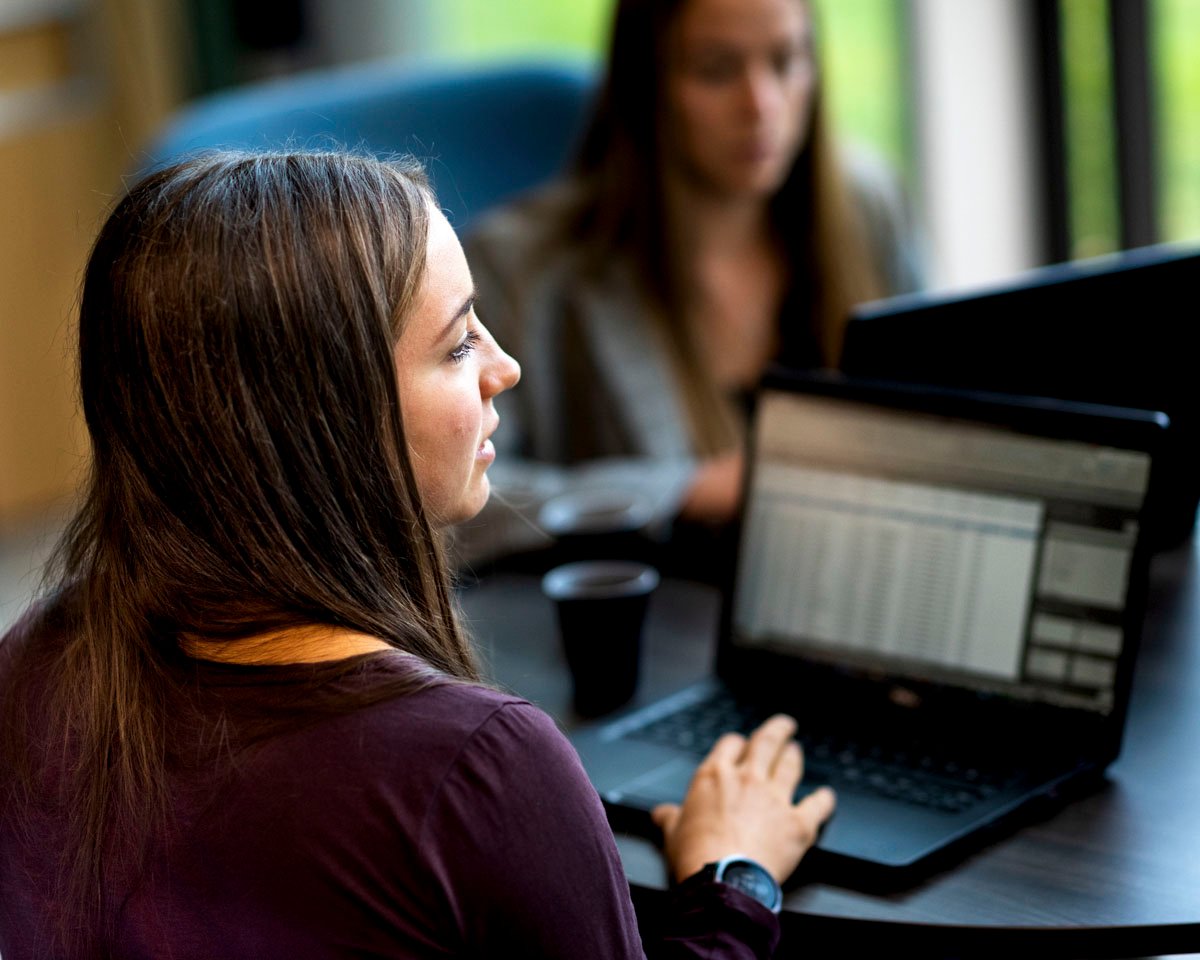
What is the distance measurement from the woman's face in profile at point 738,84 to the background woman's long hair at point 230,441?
1.10 metres

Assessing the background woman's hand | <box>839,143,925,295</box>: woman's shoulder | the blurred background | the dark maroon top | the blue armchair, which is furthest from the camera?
the blurred background

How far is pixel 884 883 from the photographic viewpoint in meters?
0.90

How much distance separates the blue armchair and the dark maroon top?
1273mm

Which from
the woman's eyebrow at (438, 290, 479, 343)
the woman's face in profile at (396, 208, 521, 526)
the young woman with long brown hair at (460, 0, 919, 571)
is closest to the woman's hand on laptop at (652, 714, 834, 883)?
the woman's face in profile at (396, 208, 521, 526)

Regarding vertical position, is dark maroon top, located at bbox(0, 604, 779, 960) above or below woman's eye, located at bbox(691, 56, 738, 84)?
below

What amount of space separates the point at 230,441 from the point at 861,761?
516 mm

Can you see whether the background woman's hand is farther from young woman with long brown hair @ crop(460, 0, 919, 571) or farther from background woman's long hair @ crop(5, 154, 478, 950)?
background woman's long hair @ crop(5, 154, 478, 950)

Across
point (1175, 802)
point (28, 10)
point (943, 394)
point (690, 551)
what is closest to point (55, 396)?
point (28, 10)

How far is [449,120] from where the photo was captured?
210 cm

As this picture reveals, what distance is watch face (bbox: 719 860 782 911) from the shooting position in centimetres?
89

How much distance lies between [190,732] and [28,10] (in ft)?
10.6

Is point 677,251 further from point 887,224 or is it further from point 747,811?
point 747,811

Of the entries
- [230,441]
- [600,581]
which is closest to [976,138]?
[600,581]

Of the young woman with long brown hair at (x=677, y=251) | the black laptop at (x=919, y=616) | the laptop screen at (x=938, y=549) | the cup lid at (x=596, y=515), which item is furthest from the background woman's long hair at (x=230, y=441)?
the young woman with long brown hair at (x=677, y=251)
